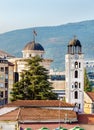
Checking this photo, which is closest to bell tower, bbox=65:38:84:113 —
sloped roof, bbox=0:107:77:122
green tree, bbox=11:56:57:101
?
green tree, bbox=11:56:57:101

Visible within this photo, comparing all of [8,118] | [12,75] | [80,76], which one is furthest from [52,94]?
[12,75]

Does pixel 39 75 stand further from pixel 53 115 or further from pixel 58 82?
pixel 58 82

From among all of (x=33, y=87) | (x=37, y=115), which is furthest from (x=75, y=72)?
(x=37, y=115)

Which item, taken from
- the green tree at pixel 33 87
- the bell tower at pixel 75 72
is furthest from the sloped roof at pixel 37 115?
the bell tower at pixel 75 72

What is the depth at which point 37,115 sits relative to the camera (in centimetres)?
5138

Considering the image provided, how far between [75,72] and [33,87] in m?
30.6

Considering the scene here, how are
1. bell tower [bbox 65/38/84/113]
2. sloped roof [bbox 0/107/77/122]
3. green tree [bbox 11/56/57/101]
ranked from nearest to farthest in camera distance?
sloped roof [bbox 0/107/77/122]
green tree [bbox 11/56/57/101]
bell tower [bbox 65/38/84/113]

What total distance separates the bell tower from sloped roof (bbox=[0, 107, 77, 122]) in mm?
44138

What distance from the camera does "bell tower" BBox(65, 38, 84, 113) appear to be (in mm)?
97938

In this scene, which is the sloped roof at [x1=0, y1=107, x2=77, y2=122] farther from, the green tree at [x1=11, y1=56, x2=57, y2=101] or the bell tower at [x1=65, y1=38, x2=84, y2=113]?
the bell tower at [x1=65, y1=38, x2=84, y2=113]

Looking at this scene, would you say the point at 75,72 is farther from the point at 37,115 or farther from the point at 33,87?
the point at 37,115

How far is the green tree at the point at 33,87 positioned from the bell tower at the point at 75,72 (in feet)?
85.2

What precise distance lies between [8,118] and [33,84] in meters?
19.4

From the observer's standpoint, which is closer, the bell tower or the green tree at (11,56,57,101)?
the green tree at (11,56,57,101)
